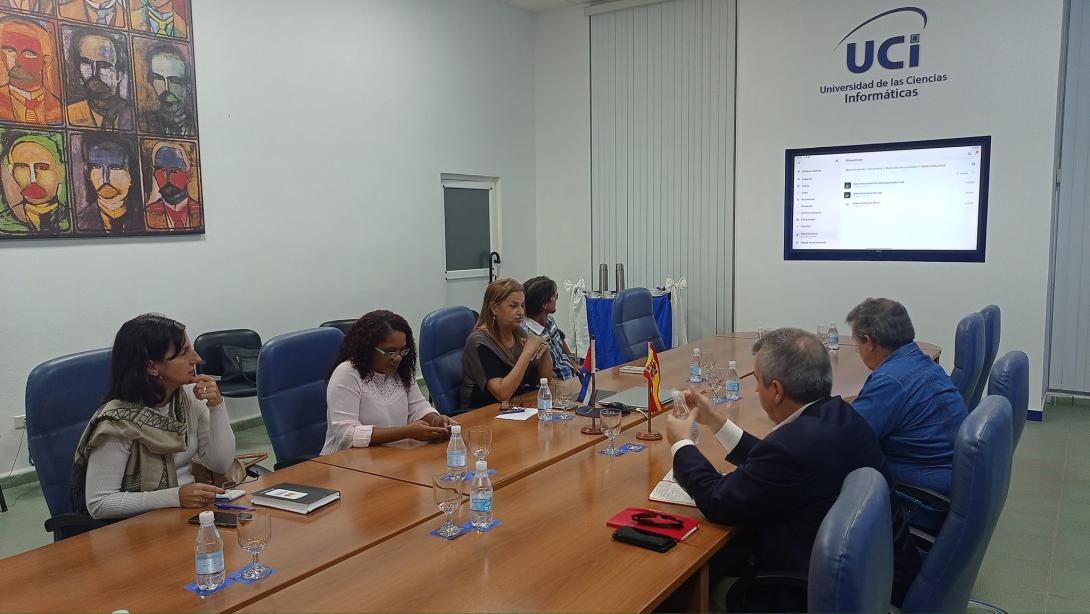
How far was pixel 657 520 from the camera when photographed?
2.12 metres

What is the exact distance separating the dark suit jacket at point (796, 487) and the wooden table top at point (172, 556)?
87 centimetres

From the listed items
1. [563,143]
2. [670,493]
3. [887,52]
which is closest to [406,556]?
[670,493]

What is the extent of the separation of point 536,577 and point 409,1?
617cm

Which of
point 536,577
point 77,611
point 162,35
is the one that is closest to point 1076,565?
point 536,577

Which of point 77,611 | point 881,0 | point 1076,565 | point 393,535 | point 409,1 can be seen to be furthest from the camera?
point 409,1

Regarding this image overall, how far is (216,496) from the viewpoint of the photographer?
2.32 m

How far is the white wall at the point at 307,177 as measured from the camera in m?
4.82

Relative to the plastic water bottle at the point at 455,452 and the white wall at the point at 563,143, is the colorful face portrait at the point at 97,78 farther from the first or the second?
the white wall at the point at 563,143

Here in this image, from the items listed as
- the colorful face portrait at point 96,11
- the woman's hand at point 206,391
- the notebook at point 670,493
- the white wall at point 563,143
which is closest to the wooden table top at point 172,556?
the woman's hand at point 206,391

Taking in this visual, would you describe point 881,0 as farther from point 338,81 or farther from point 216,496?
point 216,496

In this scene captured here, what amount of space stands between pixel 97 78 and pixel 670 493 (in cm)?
445

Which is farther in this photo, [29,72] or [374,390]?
[29,72]

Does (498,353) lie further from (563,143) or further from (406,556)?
(563,143)

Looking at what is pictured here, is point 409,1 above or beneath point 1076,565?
above
